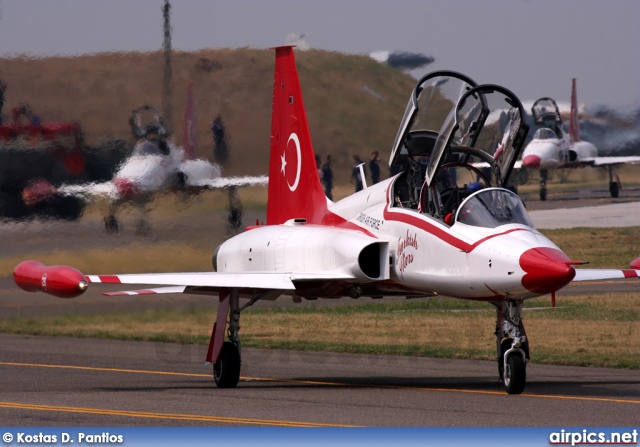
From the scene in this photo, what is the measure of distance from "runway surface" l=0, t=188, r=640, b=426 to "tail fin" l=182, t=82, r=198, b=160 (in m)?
1.31

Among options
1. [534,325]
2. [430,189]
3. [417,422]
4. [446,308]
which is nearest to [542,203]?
[446,308]

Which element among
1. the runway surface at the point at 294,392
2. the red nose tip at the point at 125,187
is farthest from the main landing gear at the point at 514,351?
the red nose tip at the point at 125,187

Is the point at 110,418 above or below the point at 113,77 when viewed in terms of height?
below

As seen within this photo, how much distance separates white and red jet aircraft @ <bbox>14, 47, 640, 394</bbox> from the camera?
13.8 meters

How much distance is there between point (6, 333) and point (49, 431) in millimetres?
13585

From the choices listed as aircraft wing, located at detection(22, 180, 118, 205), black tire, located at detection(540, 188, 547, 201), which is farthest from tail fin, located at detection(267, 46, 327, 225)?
black tire, located at detection(540, 188, 547, 201)

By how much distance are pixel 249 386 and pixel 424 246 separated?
3060mm

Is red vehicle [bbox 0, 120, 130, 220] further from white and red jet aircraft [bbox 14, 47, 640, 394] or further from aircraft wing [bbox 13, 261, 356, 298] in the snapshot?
aircraft wing [bbox 13, 261, 356, 298]

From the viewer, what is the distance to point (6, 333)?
24.2m

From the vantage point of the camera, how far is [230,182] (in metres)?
23.4

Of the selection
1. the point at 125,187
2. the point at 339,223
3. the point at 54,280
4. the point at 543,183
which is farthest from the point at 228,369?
the point at 543,183

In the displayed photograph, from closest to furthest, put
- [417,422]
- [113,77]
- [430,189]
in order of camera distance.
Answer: [417,422]
[430,189]
[113,77]

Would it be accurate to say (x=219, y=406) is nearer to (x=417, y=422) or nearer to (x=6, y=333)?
(x=417, y=422)

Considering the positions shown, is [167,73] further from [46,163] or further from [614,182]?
[614,182]
